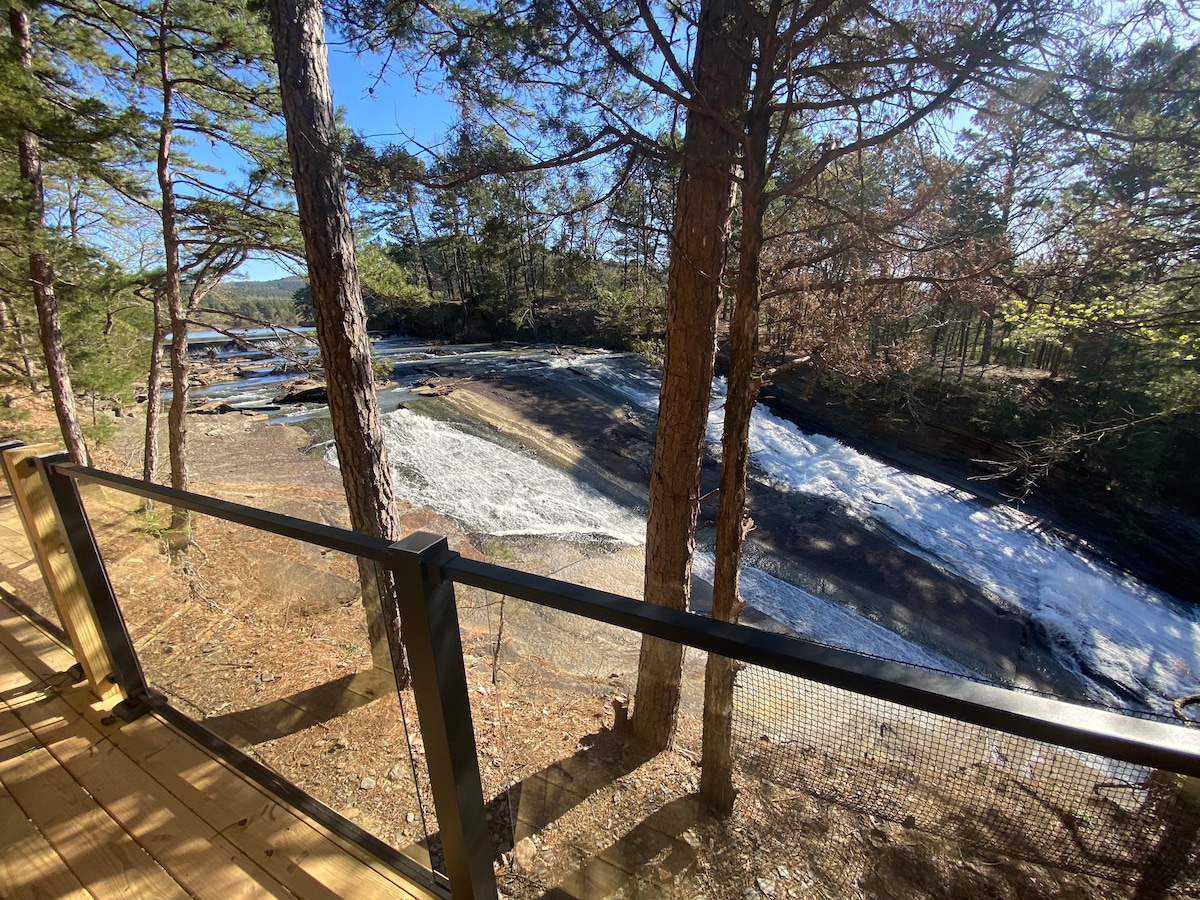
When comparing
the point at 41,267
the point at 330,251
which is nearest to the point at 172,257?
the point at 41,267

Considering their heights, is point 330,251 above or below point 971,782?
above

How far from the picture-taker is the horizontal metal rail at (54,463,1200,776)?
614 millimetres

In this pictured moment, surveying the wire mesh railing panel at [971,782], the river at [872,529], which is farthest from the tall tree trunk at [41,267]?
the wire mesh railing panel at [971,782]

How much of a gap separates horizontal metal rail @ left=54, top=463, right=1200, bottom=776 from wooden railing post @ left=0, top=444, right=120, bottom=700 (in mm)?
1890

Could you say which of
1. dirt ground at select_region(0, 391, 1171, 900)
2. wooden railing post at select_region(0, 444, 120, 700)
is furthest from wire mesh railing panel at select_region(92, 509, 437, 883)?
wooden railing post at select_region(0, 444, 120, 700)

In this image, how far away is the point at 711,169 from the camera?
119 inches

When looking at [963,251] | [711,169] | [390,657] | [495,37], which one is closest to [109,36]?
[495,37]

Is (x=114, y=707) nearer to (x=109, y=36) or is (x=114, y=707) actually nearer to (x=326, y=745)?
(x=326, y=745)

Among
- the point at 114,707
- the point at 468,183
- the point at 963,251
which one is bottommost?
the point at 114,707

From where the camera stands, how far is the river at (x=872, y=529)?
7922mm

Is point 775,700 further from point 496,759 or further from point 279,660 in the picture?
point 279,660

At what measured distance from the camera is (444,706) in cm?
113

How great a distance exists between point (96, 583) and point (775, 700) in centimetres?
257

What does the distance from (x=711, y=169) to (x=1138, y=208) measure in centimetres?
288
